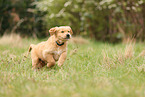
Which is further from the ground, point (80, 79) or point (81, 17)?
point (81, 17)

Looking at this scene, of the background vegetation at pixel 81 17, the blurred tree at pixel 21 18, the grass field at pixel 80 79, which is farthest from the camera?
the blurred tree at pixel 21 18

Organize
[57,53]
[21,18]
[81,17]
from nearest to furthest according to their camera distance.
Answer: [57,53] < [81,17] < [21,18]

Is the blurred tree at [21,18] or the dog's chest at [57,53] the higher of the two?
the blurred tree at [21,18]

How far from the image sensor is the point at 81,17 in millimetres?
9281

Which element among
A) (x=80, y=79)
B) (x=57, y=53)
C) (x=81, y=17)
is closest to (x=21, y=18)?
(x=81, y=17)

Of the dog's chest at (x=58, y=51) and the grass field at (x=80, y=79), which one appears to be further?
the dog's chest at (x=58, y=51)

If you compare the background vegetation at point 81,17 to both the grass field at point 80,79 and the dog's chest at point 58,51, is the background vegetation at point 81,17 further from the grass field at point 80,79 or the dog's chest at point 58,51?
the dog's chest at point 58,51

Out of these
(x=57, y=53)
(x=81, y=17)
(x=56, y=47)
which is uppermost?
(x=81, y=17)

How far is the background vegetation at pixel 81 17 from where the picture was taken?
28.7ft

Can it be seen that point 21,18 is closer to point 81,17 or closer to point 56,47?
point 81,17

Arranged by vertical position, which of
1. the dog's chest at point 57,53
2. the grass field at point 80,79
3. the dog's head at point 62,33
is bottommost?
the grass field at point 80,79

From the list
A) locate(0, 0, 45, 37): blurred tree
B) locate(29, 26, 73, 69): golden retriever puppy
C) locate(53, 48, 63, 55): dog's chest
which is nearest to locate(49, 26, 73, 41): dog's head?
locate(29, 26, 73, 69): golden retriever puppy

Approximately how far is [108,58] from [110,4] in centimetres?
497

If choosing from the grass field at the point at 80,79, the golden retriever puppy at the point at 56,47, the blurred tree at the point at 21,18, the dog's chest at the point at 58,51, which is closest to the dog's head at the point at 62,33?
the golden retriever puppy at the point at 56,47
